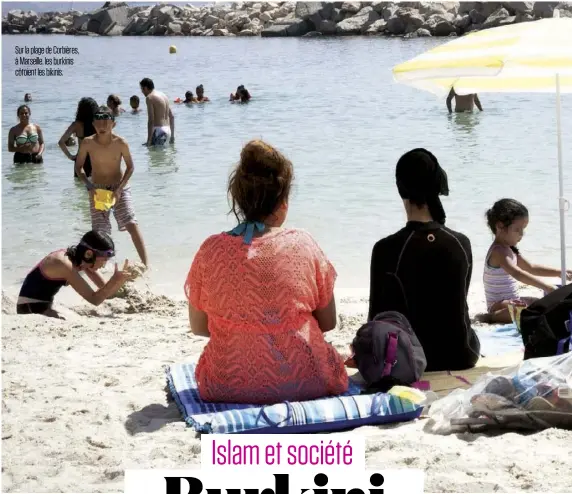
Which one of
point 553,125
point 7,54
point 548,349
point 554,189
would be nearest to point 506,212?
point 548,349

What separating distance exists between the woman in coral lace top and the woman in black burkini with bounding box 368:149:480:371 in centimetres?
42

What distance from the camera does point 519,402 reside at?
12.9ft

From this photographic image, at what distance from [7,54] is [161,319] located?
39.6 m

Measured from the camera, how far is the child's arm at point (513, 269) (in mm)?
5734

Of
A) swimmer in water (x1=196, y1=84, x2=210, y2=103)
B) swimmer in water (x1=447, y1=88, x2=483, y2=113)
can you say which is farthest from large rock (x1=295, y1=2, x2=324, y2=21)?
swimmer in water (x1=447, y1=88, x2=483, y2=113)

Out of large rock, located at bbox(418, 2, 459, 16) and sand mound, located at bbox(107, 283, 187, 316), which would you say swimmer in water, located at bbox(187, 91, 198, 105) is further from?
large rock, located at bbox(418, 2, 459, 16)

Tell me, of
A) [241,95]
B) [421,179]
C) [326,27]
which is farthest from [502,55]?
[326,27]

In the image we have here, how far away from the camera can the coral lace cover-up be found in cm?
408

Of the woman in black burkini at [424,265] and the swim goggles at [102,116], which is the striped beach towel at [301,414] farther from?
the swim goggles at [102,116]

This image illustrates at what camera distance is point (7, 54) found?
1697 inches

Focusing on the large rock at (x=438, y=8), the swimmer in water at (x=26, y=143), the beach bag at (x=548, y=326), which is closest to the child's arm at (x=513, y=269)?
the beach bag at (x=548, y=326)

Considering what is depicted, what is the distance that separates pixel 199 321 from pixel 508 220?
2.32 metres

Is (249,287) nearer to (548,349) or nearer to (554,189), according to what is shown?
(548,349)

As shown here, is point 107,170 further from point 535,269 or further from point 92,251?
point 535,269
